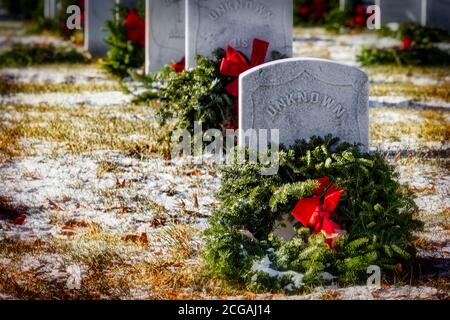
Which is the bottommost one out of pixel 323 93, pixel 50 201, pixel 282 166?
pixel 50 201

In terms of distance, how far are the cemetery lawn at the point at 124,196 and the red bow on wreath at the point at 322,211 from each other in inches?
16.7

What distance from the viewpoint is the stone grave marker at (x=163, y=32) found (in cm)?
1023

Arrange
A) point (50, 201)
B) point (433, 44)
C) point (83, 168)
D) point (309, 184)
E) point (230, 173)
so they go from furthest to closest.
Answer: point (433, 44) < point (83, 168) < point (50, 201) < point (230, 173) < point (309, 184)

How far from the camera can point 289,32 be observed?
757 cm

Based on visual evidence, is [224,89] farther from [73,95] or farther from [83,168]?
[73,95]

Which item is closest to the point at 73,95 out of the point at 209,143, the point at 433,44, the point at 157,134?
the point at 157,134

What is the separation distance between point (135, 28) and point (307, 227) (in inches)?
280

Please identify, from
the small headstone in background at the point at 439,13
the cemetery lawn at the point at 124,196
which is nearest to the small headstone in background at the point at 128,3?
the cemetery lawn at the point at 124,196

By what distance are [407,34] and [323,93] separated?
899cm

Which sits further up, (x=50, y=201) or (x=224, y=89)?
(x=224, y=89)

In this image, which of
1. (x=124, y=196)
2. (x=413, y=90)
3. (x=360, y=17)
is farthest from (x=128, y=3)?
(x=124, y=196)

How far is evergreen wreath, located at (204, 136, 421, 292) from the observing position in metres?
4.67

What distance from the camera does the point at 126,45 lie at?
11586 millimetres

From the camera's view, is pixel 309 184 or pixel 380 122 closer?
pixel 309 184
